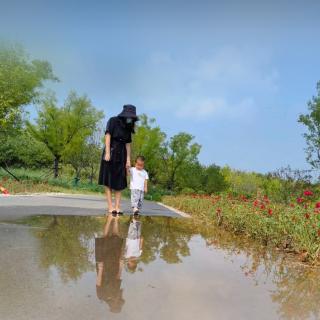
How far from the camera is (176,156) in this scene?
37281 millimetres

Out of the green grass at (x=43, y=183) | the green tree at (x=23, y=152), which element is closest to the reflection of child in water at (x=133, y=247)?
the green grass at (x=43, y=183)

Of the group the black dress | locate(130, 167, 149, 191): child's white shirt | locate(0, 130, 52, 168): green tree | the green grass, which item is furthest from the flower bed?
locate(0, 130, 52, 168): green tree

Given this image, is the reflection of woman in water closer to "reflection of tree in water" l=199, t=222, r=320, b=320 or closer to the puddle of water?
the puddle of water

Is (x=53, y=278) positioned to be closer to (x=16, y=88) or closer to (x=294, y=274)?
(x=294, y=274)

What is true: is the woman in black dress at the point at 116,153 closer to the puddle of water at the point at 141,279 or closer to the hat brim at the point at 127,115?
the hat brim at the point at 127,115

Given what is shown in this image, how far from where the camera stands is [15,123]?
25422mm

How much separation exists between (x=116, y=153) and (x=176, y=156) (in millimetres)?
30193

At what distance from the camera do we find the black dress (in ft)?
23.2

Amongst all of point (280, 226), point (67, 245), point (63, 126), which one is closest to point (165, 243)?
point (67, 245)

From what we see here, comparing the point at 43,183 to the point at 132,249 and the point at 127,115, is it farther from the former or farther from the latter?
the point at 132,249

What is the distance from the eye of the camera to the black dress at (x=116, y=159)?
7078 millimetres

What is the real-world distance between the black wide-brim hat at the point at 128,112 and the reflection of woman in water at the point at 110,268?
2.68 metres

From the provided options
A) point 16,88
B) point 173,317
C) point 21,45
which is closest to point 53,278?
point 173,317

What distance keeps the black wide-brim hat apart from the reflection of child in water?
7.51ft
